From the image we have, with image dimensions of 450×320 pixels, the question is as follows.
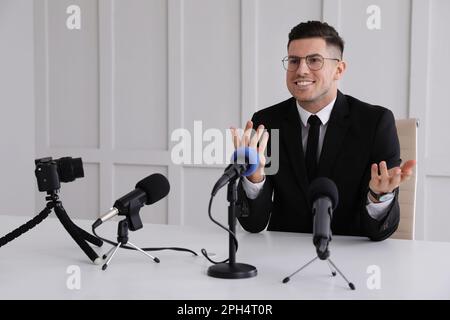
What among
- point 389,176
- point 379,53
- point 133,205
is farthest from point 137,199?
point 379,53

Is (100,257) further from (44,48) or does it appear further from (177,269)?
(44,48)

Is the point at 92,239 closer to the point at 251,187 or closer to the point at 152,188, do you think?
the point at 152,188

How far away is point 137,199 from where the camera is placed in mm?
1504

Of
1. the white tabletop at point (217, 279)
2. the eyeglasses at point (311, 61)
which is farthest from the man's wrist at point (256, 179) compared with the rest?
the eyeglasses at point (311, 61)

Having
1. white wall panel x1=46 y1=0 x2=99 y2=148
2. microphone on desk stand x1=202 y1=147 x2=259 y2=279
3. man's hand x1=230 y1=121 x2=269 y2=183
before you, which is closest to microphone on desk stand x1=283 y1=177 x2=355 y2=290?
microphone on desk stand x1=202 y1=147 x2=259 y2=279

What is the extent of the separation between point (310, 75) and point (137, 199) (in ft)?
3.01

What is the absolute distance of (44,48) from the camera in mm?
4504

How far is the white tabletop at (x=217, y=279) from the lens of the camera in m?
1.26

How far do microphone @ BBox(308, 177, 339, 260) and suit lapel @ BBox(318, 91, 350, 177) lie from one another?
2.38ft

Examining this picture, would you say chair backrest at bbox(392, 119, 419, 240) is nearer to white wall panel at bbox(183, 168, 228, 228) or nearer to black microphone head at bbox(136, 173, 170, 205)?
black microphone head at bbox(136, 173, 170, 205)

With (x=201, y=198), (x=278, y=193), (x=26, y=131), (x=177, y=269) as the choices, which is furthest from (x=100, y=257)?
(x=26, y=131)

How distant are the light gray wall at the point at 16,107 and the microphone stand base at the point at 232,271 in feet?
11.1

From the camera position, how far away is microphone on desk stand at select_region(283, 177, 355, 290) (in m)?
1.22
